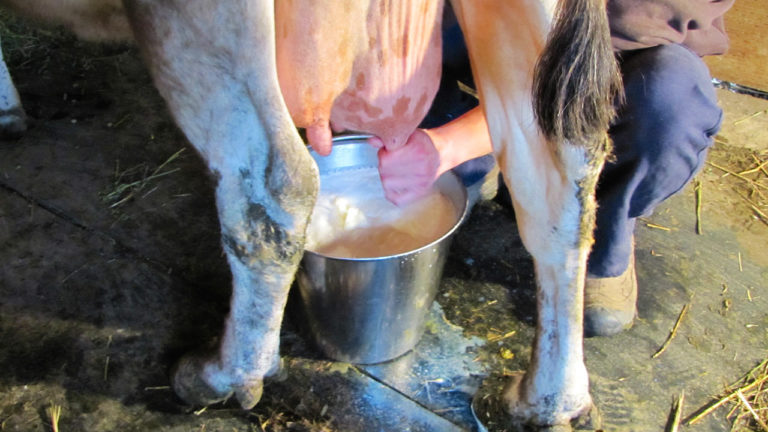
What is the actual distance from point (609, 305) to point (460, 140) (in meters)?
0.58

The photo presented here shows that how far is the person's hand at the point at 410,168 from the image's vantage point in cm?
164

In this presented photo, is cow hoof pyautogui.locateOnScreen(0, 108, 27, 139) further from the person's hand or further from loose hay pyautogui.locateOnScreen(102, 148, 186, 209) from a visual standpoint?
the person's hand

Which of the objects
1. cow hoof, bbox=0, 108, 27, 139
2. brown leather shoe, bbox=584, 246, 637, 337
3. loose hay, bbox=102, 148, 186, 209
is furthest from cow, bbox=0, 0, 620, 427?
cow hoof, bbox=0, 108, 27, 139

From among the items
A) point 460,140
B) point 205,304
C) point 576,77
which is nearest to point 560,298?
point 576,77

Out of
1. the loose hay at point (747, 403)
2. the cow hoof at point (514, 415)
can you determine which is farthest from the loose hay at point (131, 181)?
the loose hay at point (747, 403)

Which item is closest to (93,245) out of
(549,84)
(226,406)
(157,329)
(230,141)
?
(157,329)

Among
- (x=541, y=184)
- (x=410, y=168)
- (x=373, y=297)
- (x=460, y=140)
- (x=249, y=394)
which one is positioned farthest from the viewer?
(x=460, y=140)

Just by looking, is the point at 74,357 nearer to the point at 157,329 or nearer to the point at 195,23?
the point at 157,329

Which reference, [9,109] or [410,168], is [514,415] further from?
[9,109]

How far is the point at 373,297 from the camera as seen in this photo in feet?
5.18

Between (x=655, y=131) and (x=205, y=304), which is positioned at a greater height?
(x=655, y=131)

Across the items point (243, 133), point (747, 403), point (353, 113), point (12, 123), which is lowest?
point (747, 403)

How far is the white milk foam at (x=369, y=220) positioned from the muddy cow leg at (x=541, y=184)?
371 mm

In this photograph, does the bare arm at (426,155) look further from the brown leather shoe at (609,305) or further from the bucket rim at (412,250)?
the brown leather shoe at (609,305)
